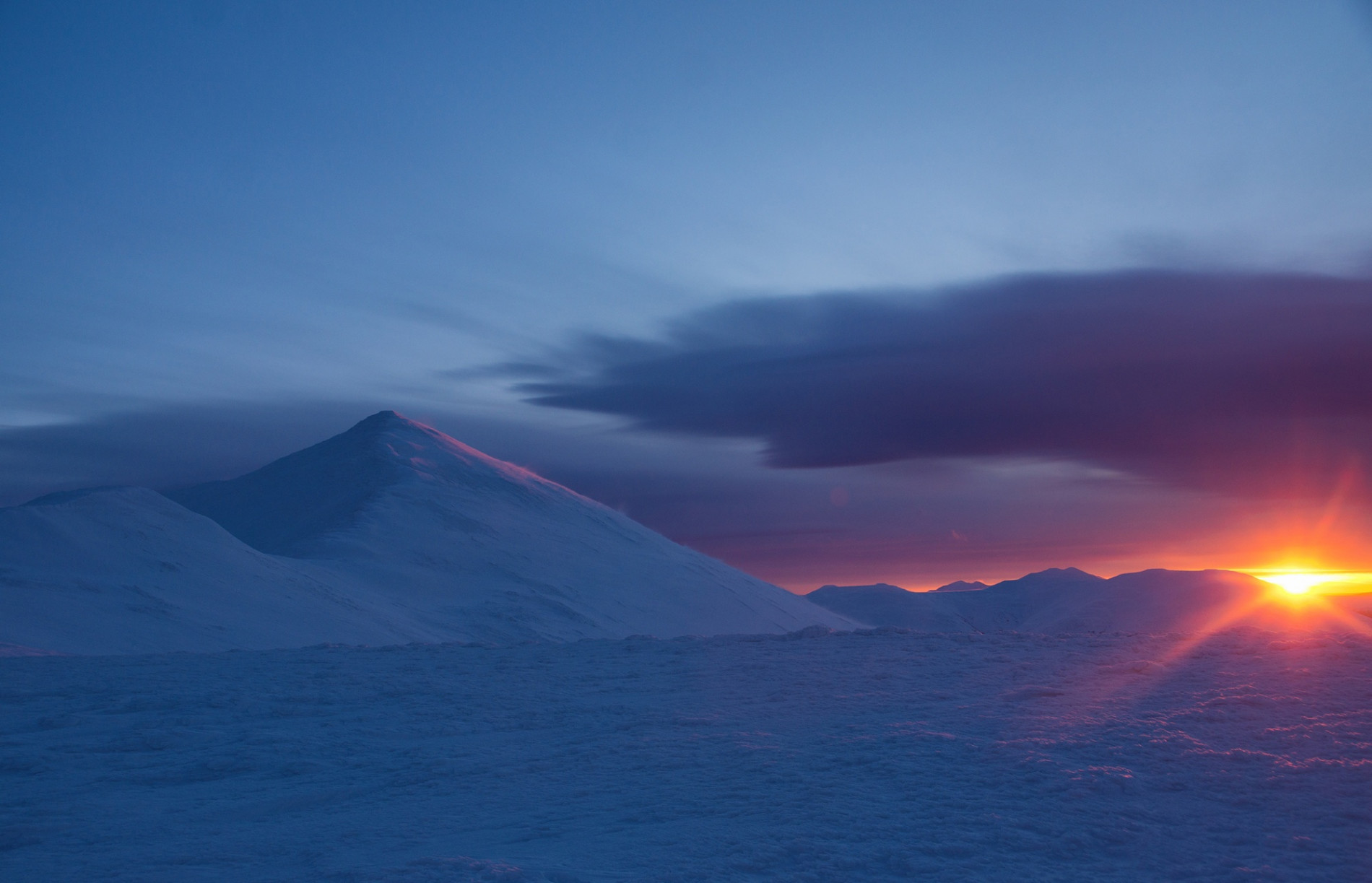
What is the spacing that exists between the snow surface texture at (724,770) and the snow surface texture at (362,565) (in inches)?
430

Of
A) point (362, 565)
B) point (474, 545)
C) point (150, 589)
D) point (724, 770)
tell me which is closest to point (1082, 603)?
point (474, 545)

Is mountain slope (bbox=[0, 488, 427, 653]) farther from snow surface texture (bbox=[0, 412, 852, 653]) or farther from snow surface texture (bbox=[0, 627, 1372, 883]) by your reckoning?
snow surface texture (bbox=[0, 627, 1372, 883])

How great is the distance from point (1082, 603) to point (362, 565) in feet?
259

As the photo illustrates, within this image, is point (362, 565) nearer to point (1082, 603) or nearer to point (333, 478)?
point (333, 478)

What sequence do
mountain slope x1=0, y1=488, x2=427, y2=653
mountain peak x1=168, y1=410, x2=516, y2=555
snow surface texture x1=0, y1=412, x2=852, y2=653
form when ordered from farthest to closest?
mountain peak x1=168, y1=410, x2=516, y2=555
snow surface texture x1=0, y1=412, x2=852, y2=653
mountain slope x1=0, y1=488, x2=427, y2=653

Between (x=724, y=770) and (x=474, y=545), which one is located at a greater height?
(x=474, y=545)

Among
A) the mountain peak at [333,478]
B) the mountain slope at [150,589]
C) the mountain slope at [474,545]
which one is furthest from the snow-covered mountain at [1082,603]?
the mountain slope at [150,589]

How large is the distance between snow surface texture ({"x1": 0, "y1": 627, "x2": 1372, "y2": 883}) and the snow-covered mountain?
55600 mm

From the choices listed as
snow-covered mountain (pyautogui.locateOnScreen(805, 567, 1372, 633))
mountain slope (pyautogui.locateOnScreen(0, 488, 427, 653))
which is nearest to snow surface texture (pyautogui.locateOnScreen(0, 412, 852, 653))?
mountain slope (pyautogui.locateOnScreen(0, 488, 427, 653))

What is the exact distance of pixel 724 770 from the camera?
25.3 feet

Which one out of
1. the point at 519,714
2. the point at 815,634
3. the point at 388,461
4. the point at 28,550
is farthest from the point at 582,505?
the point at 519,714

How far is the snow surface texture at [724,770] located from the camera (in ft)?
19.1

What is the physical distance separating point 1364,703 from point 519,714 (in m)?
7.80

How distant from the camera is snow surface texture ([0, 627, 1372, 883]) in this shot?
5.82 meters
